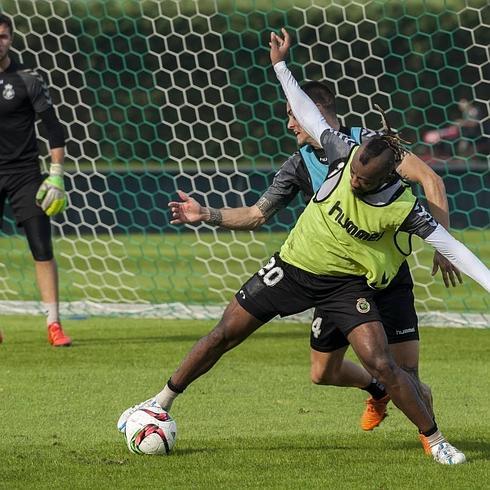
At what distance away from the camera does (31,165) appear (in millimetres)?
10875

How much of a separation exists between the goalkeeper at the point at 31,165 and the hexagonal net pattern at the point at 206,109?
2511mm

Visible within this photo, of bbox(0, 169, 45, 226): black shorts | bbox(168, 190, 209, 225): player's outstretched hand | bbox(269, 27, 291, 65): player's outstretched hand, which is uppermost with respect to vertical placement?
bbox(269, 27, 291, 65): player's outstretched hand

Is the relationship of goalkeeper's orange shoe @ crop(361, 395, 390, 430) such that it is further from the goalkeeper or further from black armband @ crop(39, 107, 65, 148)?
black armband @ crop(39, 107, 65, 148)

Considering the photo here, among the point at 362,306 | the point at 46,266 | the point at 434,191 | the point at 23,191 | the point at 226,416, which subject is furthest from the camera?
the point at 46,266

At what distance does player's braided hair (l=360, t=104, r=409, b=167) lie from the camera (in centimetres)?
626

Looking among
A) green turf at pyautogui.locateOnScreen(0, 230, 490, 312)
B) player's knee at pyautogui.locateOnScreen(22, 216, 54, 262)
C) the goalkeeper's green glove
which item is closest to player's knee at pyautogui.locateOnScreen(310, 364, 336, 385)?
the goalkeeper's green glove

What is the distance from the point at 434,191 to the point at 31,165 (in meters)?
4.87

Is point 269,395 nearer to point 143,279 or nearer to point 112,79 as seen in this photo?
point 143,279

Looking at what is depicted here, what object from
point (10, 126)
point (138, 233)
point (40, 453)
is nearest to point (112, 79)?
point (138, 233)

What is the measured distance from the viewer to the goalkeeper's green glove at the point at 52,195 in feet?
34.6

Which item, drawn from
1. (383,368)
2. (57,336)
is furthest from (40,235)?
(383,368)

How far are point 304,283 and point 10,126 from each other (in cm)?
481

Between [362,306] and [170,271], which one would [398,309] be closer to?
[362,306]

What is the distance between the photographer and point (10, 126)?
35.4ft
